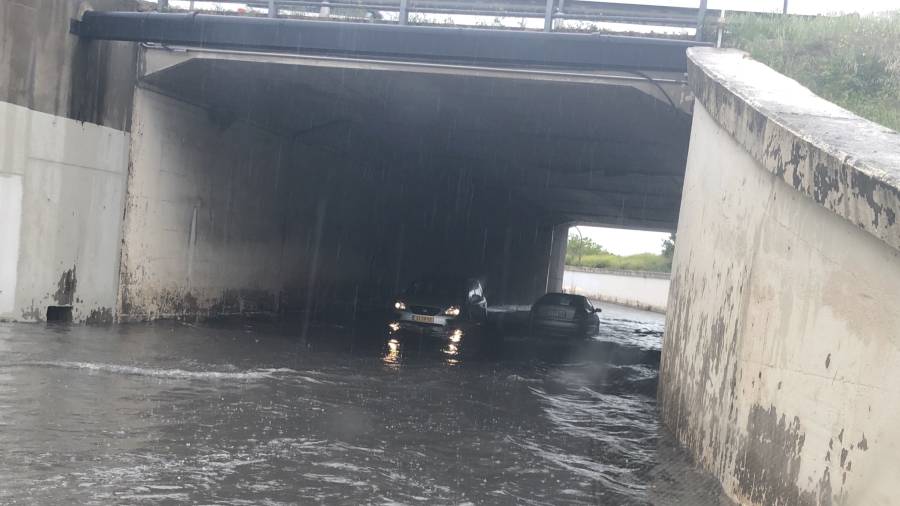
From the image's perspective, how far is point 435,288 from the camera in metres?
19.5

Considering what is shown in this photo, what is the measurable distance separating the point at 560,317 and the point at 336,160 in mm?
7543

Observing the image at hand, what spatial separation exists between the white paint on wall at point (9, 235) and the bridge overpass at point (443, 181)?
35 mm

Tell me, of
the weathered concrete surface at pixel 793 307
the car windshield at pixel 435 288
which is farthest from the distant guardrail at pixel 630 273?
the weathered concrete surface at pixel 793 307

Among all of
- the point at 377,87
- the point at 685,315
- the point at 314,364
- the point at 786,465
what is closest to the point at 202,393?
the point at 314,364

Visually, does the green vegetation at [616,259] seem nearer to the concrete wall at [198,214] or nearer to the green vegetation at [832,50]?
the concrete wall at [198,214]

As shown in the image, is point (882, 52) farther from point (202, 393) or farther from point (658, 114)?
point (202, 393)

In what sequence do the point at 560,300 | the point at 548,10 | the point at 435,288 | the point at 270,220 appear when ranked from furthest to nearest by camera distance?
the point at 560,300, the point at 270,220, the point at 435,288, the point at 548,10

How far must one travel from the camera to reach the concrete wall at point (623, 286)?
5631cm

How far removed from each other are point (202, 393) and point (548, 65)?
23.7 ft

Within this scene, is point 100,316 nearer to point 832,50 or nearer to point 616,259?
point 832,50

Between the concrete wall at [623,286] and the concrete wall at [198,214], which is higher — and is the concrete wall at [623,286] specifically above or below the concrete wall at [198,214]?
below

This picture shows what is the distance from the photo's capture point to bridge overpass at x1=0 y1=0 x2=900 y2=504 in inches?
219

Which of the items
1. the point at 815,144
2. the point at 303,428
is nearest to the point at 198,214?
the point at 303,428

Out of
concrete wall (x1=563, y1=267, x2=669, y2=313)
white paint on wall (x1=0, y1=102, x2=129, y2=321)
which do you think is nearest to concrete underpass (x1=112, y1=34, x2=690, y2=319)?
white paint on wall (x1=0, y1=102, x2=129, y2=321)
